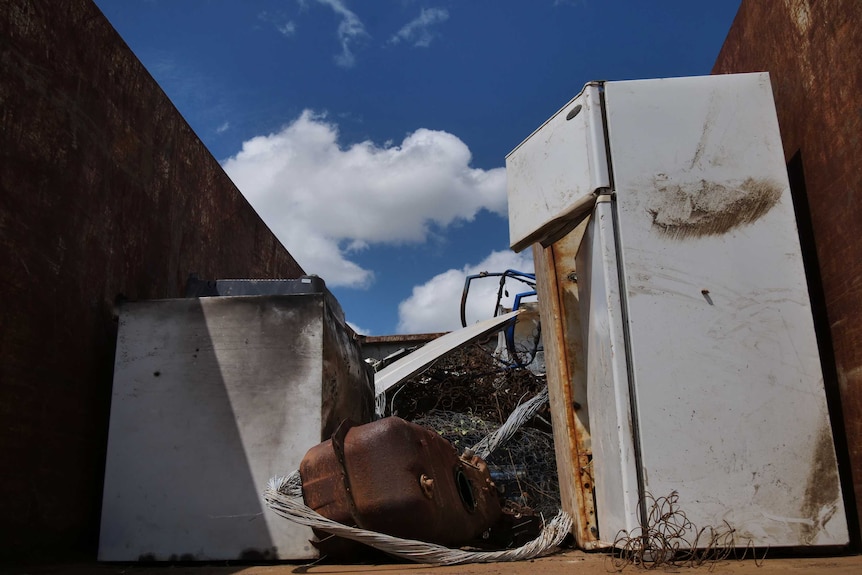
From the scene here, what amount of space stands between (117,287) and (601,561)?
3166 mm

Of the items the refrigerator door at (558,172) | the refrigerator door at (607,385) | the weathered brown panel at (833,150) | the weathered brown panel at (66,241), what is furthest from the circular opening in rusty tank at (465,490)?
the weathered brown panel at (66,241)

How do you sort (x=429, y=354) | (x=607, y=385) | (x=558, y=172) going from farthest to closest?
1. (x=429, y=354)
2. (x=558, y=172)
3. (x=607, y=385)

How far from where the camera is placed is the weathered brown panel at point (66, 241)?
3.29 m

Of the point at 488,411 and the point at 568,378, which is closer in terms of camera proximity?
the point at 568,378

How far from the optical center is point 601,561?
2867mm

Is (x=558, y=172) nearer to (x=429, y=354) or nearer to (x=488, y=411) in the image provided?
(x=488, y=411)

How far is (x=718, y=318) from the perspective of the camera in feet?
9.67

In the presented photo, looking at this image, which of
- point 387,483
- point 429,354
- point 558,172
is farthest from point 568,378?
point 429,354

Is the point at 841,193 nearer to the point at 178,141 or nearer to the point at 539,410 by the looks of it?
the point at 539,410

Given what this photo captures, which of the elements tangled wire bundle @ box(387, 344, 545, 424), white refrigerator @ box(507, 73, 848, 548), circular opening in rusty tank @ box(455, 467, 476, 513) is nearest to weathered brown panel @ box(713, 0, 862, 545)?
white refrigerator @ box(507, 73, 848, 548)

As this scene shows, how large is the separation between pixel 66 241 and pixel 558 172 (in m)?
2.57

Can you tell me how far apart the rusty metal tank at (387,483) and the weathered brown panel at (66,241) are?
135cm

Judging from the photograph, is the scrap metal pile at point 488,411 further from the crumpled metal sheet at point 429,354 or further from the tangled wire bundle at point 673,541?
the tangled wire bundle at point 673,541

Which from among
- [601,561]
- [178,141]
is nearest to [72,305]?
[178,141]
